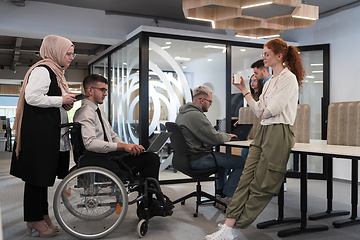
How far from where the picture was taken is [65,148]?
2.54m

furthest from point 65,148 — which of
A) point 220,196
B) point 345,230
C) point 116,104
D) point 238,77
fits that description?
point 116,104

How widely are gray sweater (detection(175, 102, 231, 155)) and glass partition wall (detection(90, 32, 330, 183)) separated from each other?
189 centimetres

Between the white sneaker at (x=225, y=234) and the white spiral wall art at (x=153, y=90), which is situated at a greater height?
the white spiral wall art at (x=153, y=90)

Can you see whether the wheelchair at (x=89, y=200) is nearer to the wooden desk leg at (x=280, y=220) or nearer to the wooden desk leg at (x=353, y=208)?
the wooden desk leg at (x=280, y=220)

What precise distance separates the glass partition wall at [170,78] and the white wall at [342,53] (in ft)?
4.02

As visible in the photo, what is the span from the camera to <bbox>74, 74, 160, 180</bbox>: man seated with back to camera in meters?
2.44

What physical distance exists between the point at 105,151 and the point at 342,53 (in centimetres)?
466

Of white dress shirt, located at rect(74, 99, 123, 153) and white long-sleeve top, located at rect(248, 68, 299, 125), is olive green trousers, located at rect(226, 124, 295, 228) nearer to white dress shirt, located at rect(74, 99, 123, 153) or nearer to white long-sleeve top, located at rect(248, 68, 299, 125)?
white long-sleeve top, located at rect(248, 68, 299, 125)

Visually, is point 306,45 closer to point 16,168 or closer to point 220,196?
point 220,196

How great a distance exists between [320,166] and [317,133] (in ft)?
1.95

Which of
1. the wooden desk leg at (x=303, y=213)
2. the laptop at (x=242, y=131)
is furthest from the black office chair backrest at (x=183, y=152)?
the wooden desk leg at (x=303, y=213)

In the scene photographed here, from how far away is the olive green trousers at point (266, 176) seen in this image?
2.20 meters

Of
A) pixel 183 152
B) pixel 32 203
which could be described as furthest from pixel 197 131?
pixel 32 203

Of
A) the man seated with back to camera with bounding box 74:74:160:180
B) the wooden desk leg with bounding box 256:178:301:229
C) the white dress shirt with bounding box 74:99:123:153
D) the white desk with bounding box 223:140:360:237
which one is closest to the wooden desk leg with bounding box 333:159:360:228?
the white desk with bounding box 223:140:360:237
